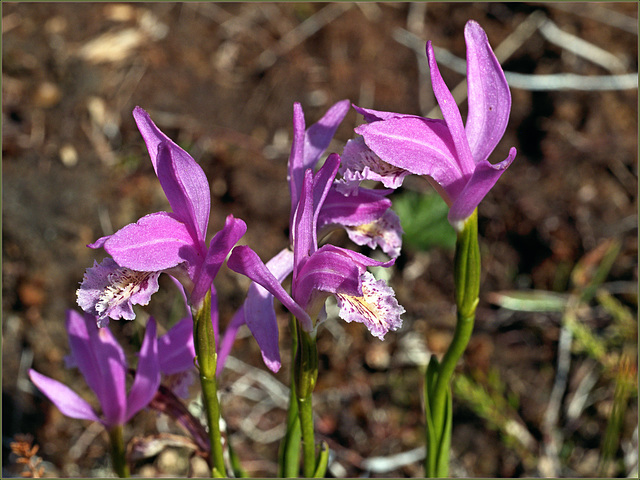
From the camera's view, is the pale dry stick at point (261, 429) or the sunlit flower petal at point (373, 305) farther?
the pale dry stick at point (261, 429)

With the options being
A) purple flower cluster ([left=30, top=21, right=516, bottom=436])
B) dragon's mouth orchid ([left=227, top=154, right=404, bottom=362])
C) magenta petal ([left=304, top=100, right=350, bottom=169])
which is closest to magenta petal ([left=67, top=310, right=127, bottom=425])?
purple flower cluster ([left=30, top=21, right=516, bottom=436])

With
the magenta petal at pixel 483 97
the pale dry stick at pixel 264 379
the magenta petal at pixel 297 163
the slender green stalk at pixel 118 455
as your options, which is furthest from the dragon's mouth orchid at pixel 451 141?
the pale dry stick at pixel 264 379

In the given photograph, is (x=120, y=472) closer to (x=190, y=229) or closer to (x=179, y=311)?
(x=190, y=229)

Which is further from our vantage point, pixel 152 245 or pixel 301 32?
pixel 301 32

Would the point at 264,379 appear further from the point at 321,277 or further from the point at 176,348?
the point at 321,277

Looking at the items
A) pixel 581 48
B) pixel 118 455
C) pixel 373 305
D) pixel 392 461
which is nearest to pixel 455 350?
pixel 373 305

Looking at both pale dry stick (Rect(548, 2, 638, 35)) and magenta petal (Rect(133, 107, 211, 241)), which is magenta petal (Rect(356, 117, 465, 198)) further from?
pale dry stick (Rect(548, 2, 638, 35))

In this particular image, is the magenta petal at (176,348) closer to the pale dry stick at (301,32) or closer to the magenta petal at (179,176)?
the magenta petal at (179,176)
